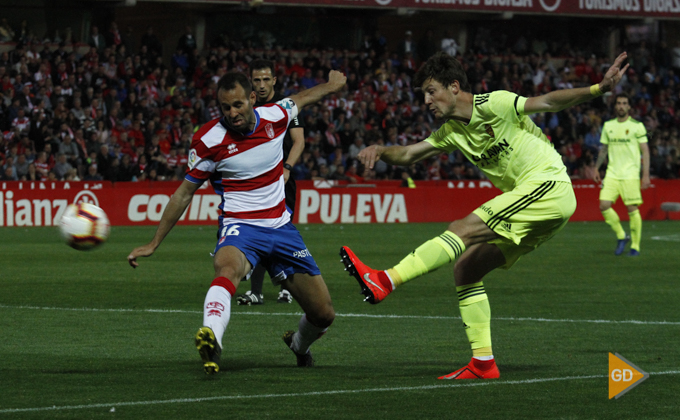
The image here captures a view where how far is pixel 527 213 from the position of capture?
261 inches

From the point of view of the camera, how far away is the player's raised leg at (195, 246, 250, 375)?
5.88 metres

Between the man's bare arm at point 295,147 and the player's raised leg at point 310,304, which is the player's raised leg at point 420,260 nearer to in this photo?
the player's raised leg at point 310,304

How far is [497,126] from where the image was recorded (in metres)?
6.84

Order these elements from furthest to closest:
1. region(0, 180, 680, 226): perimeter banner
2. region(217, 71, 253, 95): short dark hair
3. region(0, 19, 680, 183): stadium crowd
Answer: region(0, 19, 680, 183): stadium crowd < region(0, 180, 680, 226): perimeter banner < region(217, 71, 253, 95): short dark hair

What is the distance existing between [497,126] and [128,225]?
18.1 m

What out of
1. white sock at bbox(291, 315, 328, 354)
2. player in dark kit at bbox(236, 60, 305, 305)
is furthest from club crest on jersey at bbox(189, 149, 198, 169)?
player in dark kit at bbox(236, 60, 305, 305)

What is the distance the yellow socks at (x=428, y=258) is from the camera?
6262mm

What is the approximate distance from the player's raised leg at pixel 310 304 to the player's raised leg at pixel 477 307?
880mm

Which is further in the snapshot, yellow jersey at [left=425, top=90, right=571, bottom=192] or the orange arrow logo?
yellow jersey at [left=425, top=90, right=571, bottom=192]

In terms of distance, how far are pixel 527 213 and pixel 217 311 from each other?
A: 6.70 feet

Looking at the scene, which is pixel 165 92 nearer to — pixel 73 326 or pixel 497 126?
pixel 73 326

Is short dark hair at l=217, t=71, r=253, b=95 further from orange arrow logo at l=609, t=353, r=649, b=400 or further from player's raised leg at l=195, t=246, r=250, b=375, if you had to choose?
orange arrow logo at l=609, t=353, r=649, b=400

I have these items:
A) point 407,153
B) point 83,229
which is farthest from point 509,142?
point 83,229

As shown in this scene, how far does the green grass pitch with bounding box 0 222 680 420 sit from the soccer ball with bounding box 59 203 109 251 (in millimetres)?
821
